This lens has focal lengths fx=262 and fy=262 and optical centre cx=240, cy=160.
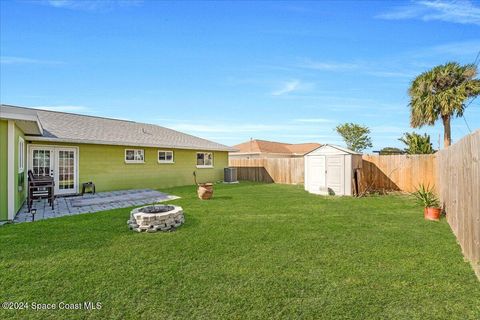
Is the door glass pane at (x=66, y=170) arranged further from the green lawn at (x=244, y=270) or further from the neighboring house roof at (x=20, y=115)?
the green lawn at (x=244, y=270)

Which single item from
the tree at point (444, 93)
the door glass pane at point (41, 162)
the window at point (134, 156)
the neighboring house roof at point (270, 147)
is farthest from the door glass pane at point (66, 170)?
the neighboring house roof at point (270, 147)

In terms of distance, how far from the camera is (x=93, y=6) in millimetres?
7938

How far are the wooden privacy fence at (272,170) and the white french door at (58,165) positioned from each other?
11160 mm

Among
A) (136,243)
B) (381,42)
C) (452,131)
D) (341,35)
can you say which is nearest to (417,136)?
(452,131)

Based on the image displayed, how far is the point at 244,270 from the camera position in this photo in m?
3.66

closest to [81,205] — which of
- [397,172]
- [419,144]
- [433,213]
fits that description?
[433,213]

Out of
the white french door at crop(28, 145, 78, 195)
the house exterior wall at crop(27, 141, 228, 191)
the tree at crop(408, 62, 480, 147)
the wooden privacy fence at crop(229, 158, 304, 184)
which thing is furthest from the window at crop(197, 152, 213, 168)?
the tree at crop(408, 62, 480, 147)

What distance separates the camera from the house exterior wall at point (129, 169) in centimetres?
1140

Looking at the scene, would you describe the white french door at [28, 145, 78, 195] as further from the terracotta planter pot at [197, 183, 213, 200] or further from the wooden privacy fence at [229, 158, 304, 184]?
the wooden privacy fence at [229, 158, 304, 184]

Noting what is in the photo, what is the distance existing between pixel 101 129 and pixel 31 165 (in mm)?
4097

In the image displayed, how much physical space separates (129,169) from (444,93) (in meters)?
17.4

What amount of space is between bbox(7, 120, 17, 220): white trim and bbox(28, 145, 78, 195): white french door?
12.6 ft

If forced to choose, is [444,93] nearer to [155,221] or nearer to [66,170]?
[155,221]

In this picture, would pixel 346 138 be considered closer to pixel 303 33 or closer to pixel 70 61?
pixel 303 33
